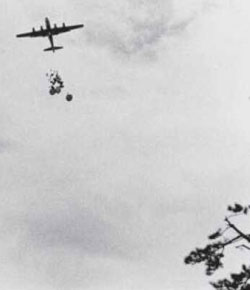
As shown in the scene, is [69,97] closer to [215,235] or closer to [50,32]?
[50,32]

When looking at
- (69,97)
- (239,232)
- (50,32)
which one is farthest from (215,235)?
(50,32)

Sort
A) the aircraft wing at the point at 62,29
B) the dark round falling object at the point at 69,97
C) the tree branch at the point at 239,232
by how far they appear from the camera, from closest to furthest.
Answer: the tree branch at the point at 239,232, the dark round falling object at the point at 69,97, the aircraft wing at the point at 62,29

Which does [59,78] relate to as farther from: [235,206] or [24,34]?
Answer: [235,206]

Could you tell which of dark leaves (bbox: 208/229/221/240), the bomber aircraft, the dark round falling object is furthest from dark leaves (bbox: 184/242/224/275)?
the bomber aircraft

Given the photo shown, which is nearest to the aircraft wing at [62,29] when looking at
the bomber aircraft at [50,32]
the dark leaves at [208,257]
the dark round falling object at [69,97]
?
the bomber aircraft at [50,32]

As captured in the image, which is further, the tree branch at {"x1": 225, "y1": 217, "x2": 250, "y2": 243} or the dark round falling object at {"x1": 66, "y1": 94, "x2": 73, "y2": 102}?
the dark round falling object at {"x1": 66, "y1": 94, "x2": 73, "y2": 102}

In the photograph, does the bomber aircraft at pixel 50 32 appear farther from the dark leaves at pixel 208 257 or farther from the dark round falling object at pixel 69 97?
the dark leaves at pixel 208 257

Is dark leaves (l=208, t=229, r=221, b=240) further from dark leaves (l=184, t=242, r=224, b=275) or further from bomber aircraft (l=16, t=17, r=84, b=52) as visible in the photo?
bomber aircraft (l=16, t=17, r=84, b=52)

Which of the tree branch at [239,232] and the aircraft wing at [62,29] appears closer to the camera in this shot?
the tree branch at [239,232]

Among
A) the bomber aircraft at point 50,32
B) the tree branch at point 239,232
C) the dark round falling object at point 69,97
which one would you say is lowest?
the tree branch at point 239,232

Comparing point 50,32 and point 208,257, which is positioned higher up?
point 50,32

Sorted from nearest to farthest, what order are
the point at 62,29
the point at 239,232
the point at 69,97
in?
the point at 239,232, the point at 69,97, the point at 62,29

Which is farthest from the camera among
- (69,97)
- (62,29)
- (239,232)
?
(62,29)
